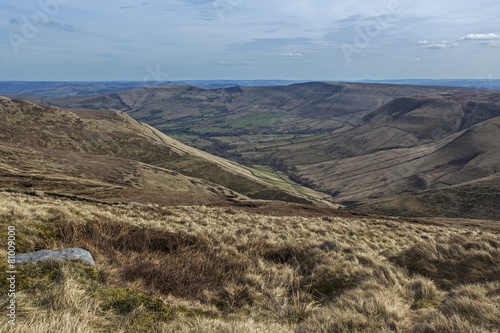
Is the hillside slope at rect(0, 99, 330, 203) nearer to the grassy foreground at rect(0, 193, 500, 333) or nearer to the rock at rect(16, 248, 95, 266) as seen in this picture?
the grassy foreground at rect(0, 193, 500, 333)

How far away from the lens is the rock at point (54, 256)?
5406 mm

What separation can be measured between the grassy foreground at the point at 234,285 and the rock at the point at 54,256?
0.75ft

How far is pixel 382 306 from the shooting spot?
5.25 m

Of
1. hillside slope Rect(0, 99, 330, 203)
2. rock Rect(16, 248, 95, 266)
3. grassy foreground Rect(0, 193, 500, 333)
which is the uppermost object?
rock Rect(16, 248, 95, 266)

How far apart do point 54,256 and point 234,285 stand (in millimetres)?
3807

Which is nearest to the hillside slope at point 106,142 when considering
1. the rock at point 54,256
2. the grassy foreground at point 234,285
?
the grassy foreground at point 234,285

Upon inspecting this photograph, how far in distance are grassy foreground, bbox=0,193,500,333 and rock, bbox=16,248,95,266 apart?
0.23 metres

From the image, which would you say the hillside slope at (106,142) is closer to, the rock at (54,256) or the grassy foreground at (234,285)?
the grassy foreground at (234,285)

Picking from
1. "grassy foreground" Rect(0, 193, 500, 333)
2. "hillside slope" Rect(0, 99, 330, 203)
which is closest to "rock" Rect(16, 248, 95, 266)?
"grassy foreground" Rect(0, 193, 500, 333)

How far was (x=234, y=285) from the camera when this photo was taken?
677cm

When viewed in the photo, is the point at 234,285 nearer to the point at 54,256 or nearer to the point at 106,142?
the point at 54,256

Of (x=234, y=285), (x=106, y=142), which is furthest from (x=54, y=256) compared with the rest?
(x=106, y=142)

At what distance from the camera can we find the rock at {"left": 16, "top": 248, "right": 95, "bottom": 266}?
541 centimetres

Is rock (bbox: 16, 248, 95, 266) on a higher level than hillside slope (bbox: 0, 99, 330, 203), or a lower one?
higher
